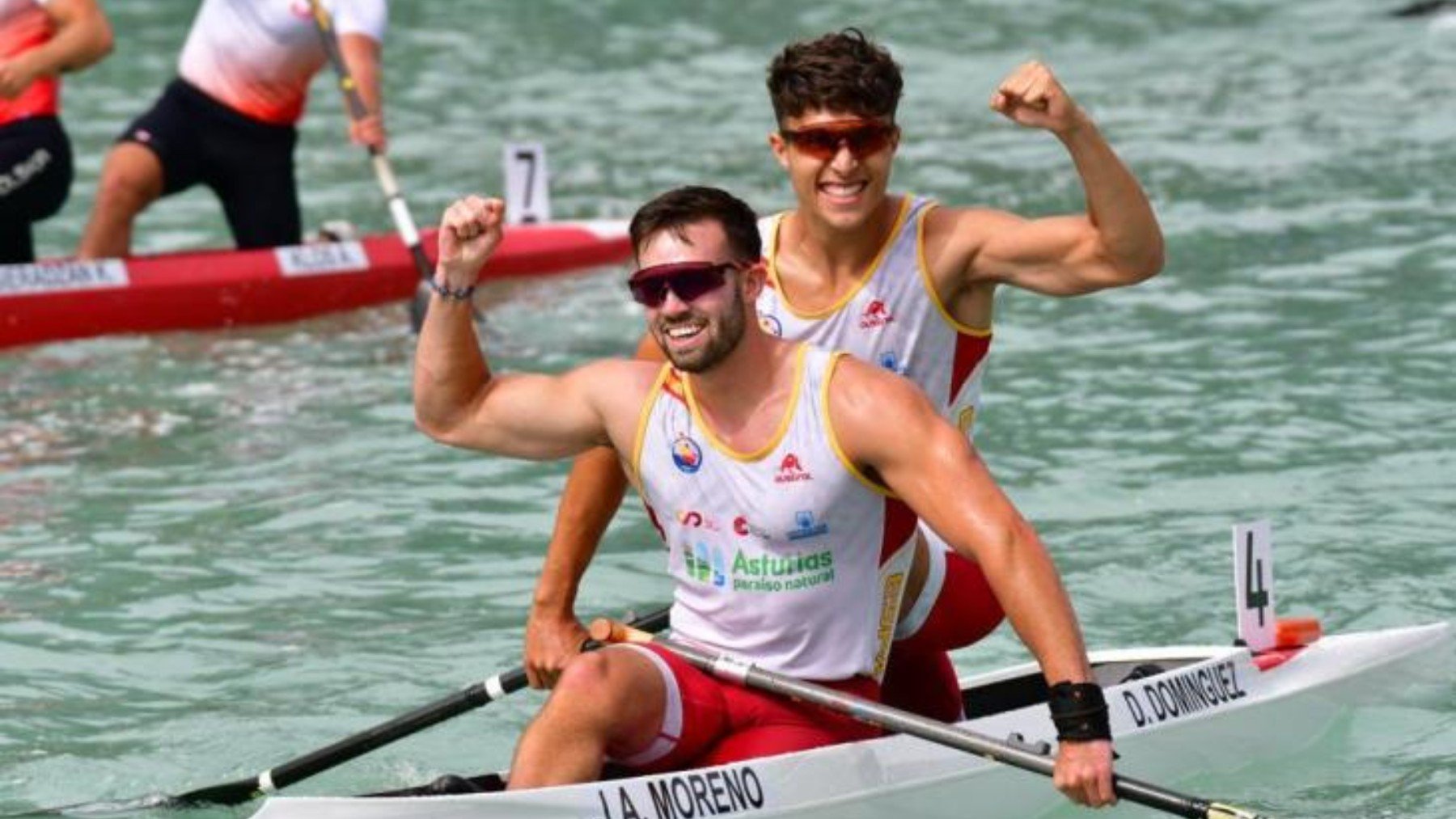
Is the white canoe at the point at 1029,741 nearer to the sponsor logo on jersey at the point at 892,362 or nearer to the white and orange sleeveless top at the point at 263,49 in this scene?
the sponsor logo on jersey at the point at 892,362

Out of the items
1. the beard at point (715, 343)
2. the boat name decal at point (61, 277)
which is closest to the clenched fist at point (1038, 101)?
the beard at point (715, 343)

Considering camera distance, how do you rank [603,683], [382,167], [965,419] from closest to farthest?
[603,683], [965,419], [382,167]

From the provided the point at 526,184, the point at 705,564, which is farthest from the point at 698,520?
the point at 526,184

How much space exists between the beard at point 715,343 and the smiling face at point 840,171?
561mm

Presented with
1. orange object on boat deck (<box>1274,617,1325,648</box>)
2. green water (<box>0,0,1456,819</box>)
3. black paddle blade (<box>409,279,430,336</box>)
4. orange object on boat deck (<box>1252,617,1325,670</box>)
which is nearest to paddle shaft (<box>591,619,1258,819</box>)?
green water (<box>0,0,1456,819</box>)

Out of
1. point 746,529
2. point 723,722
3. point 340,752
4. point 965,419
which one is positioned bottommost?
point 340,752

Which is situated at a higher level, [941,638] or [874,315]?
[874,315]

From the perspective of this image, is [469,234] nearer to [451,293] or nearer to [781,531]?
[451,293]

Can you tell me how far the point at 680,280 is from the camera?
237 inches

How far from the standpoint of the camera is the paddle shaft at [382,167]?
12992mm

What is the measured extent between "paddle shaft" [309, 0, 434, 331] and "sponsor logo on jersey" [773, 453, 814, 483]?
22.0ft

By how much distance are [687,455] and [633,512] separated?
435cm

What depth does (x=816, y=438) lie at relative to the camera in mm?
6051

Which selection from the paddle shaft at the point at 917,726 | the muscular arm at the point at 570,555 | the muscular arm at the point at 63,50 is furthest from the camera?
the muscular arm at the point at 63,50
